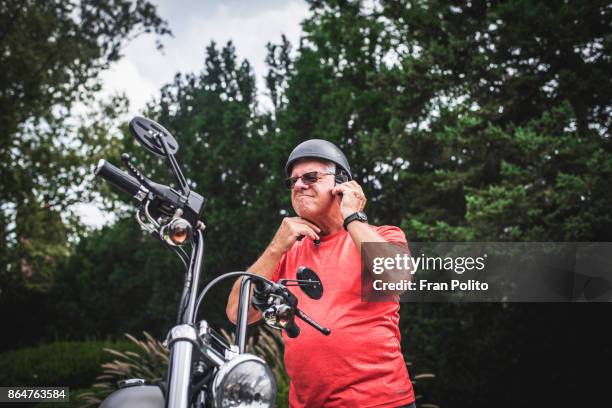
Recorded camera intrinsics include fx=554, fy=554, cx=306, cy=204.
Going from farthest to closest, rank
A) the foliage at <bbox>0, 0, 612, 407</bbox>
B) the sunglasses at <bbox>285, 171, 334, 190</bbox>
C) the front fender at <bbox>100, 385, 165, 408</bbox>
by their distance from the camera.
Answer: the foliage at <bbox>0, 0, 612, 407</bbox>, the sunglasses at <bbox>285, 171, 334, 190</bbox>, the front fender at <bbox>100, 385, 165, 408</bbox>

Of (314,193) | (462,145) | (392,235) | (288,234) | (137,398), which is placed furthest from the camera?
(462,145)

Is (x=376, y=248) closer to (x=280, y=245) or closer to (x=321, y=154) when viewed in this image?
(x=280, y=245)

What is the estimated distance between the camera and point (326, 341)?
2.17m

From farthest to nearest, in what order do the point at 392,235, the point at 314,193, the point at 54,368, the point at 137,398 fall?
the point at 54,368
the point at 314,193
the point at 392,235
the point at 137,398

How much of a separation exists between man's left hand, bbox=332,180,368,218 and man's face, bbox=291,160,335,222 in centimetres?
20

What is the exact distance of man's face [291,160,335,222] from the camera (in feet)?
8.07

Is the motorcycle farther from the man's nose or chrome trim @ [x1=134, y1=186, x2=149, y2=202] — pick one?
the man's nose

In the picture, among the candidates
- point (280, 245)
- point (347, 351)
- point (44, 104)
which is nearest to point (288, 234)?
point (280, 245)

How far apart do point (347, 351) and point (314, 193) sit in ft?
2.34

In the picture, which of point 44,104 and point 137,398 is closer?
point 137,398

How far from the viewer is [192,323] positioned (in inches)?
55.2

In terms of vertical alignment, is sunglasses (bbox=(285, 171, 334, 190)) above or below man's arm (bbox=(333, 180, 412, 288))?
above

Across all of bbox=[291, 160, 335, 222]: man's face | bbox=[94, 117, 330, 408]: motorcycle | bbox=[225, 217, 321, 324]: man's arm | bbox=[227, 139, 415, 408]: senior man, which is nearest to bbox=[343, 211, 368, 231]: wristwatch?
bbox=[227, 139, 415, 408]: senior man

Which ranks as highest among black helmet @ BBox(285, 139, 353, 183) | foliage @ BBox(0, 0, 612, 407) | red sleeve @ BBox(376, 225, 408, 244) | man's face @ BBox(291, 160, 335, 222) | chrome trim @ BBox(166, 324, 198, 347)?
foliage @ BBox(0, 0, 612, 407)
